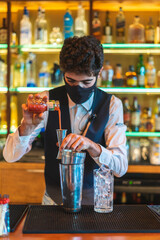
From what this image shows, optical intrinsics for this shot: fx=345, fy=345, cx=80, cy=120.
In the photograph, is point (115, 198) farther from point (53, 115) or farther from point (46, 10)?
point (46, 10)

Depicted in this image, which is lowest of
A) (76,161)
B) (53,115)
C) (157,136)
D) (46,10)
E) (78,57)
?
(157,136)

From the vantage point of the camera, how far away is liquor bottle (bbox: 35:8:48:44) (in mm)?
3258

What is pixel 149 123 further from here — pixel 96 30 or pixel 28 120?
pixel 28 120

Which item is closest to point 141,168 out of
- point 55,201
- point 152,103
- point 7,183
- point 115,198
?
point 115,198

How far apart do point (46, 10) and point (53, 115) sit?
6.14 feet

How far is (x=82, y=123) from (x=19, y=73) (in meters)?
1.61

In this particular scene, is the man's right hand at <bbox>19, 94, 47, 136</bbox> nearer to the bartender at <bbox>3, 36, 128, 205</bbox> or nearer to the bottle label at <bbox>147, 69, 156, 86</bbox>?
the bartender at <bbox>3, 36, 128, 205</bbox>

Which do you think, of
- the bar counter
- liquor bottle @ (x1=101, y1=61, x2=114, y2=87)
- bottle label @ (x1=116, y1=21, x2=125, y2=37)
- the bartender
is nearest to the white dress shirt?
the bartender

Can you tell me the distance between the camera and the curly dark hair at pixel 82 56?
1.55 metres

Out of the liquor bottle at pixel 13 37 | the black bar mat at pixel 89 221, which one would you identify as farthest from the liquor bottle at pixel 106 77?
the black bar mat at pixel 89 221

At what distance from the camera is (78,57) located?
1551 mm

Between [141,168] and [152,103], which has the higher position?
[152,103]

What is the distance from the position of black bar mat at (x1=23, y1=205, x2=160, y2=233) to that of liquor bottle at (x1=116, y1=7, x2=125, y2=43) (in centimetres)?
209

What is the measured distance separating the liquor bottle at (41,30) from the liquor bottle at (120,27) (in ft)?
2.23
